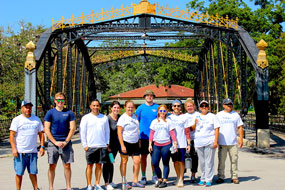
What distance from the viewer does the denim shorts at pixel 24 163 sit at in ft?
24.3

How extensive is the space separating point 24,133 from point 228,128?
4.19 m

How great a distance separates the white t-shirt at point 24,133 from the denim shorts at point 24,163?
87mm

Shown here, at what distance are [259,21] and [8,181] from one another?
3079 cm

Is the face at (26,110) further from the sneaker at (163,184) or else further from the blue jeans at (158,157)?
the sneaker at (163,184)

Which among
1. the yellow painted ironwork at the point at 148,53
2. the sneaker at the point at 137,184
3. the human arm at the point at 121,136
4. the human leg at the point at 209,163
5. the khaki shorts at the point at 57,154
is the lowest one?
the sneaker at the point at 137,184

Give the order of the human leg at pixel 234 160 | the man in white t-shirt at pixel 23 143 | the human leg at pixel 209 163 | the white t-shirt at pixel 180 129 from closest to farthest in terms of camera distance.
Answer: the man in white t-shirt at pixel 23 143, the human leg at pixel 209 163, the white t-shirt at pixel 180 129, the human leg at pixel 234 160

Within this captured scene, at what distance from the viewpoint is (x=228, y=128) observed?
8938 mm

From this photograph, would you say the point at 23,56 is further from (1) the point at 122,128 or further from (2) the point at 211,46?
(1) the point at 122,128

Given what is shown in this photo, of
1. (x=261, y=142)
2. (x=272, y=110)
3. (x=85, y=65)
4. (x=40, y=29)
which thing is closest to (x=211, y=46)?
(x=85, y=65)

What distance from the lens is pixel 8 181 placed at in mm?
9211

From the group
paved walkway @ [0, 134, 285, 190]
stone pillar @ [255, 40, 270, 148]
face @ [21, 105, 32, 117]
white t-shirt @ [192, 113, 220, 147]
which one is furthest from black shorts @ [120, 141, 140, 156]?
stone pillar @ [255, 40, 270, 148]

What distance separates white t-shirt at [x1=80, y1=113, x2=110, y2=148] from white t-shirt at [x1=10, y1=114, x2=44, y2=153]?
93 centimetres

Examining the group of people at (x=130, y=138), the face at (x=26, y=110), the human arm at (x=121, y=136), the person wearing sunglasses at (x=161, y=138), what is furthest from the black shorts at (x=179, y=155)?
the face at (x=26, y=110)

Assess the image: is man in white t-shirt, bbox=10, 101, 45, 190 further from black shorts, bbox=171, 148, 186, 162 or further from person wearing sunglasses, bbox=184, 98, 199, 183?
person wearing sunglasses, bbox=184, 98, 199, 183
